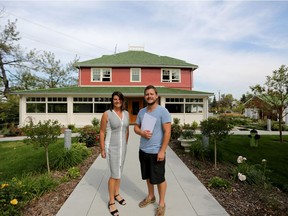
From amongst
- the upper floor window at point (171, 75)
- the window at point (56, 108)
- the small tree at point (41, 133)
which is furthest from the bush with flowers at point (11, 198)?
the upper floor window at point (171, 75)

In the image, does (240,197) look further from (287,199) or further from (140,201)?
(140,201)

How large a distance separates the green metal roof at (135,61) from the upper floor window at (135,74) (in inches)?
19.7

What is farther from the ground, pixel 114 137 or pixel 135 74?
pixel 135 74

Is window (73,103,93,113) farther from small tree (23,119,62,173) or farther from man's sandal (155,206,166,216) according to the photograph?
man's sandal (155,206,166,216)

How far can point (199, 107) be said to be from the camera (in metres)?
16.5

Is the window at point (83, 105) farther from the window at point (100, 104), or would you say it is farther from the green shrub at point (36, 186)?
the green shrub at point (36, 186)

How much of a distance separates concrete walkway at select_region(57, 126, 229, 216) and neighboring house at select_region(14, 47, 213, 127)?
419 inches

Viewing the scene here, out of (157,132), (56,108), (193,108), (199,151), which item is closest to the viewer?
(157,132)

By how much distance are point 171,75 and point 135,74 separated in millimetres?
3432

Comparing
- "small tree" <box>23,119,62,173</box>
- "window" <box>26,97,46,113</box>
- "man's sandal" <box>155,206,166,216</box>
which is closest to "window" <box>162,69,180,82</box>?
"window" <box>26,97,46,113</box>

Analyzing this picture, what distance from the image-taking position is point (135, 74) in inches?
719

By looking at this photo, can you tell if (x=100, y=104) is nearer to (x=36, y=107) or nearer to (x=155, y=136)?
(x=36, y=107)

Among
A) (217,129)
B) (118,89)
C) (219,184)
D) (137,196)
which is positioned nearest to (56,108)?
(118,89)

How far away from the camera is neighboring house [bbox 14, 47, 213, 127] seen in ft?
50.0
